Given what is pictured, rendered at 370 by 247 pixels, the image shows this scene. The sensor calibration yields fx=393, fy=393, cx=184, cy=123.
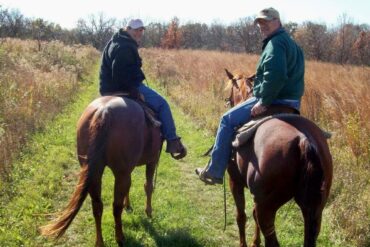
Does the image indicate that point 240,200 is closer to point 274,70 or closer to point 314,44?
point 274,70

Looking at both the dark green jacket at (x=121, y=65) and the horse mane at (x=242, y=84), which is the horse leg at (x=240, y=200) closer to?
the horse mane at (x=242, y=84)

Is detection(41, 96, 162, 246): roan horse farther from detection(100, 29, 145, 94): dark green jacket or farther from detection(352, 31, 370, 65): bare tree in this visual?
detection(352, 31, 370, 65): bare tree

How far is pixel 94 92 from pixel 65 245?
41.9 ft

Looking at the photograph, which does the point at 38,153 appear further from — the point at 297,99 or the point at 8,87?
the point at 297,99

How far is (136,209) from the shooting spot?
6.15 m

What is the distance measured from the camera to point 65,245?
16.4ft

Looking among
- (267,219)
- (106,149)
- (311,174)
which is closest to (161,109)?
(106,149)

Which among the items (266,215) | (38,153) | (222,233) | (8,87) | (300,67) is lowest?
(222,233)

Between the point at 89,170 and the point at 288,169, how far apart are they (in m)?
2.15

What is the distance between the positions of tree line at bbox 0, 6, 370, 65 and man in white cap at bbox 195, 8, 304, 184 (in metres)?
2.38

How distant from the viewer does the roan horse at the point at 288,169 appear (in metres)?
Answer: 3.33

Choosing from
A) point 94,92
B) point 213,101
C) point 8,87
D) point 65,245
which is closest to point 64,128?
point 8,87

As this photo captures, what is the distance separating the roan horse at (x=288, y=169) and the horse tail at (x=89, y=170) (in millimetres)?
1596

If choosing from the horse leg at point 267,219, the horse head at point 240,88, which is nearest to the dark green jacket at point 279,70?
the horse head at point 240,88
